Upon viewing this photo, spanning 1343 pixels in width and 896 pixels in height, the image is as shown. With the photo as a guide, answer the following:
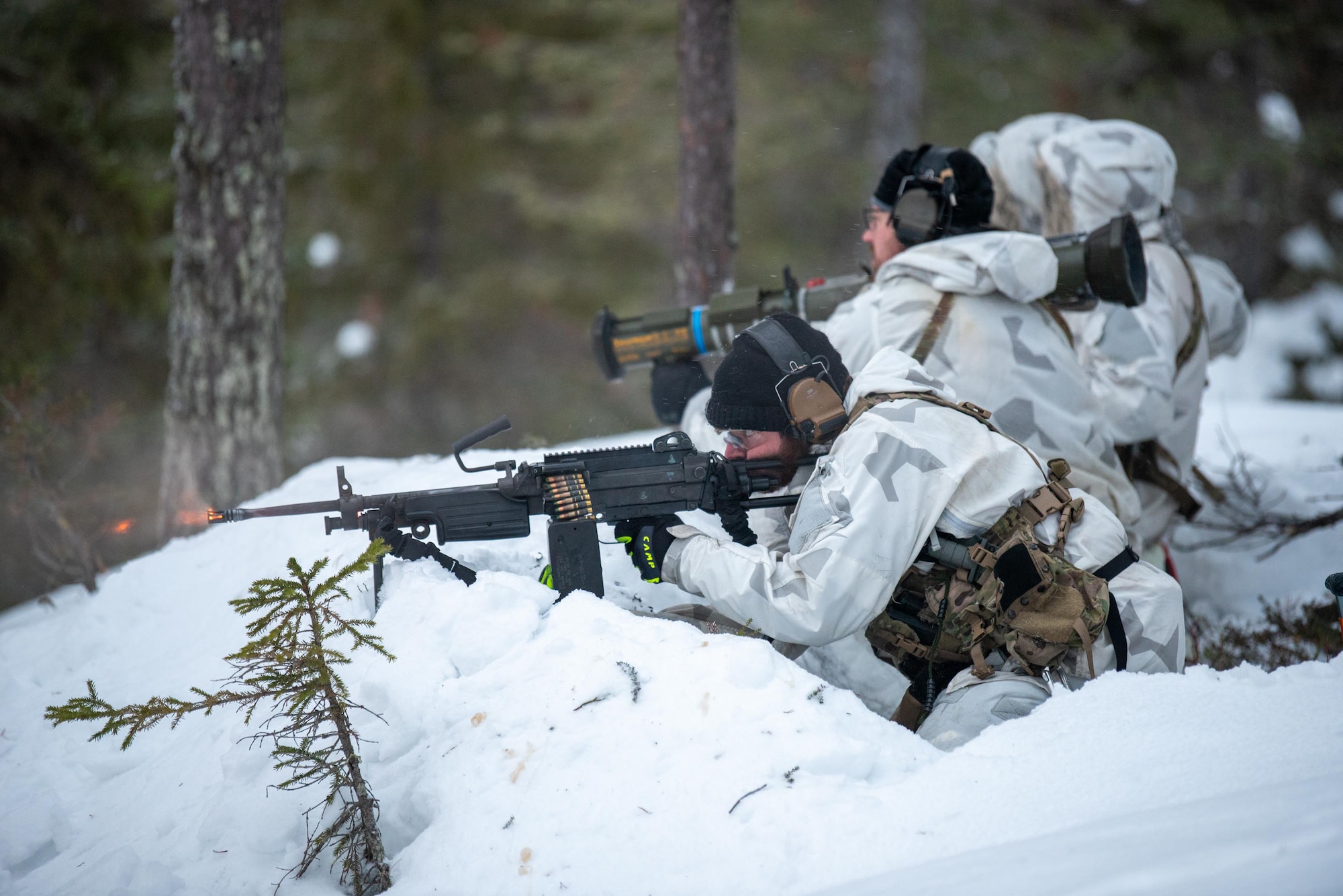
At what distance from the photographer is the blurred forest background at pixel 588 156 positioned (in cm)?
1217

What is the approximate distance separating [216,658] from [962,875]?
2.82 meters

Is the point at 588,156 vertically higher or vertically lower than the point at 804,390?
higher

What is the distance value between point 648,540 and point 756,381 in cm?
64

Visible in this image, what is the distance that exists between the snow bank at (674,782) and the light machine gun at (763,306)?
1.78 m

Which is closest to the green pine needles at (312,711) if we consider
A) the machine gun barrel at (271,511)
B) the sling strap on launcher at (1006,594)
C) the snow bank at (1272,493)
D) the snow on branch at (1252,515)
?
the machine gun barrel at (271,511)

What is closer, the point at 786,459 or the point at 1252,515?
the point at 786,459

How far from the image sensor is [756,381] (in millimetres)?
3094

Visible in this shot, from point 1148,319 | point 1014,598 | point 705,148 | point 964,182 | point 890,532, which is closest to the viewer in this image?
point 890,532

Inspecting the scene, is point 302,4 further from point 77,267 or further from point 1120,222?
point 1120,222

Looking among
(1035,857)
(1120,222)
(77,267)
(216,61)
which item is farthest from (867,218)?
(77,267)

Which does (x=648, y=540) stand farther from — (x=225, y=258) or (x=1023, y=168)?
(x=1023, y=168)

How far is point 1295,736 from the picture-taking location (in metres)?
2.38

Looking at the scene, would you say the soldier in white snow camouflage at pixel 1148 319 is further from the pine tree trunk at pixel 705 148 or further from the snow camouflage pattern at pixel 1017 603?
the pine tree trunk at pixel 705 148

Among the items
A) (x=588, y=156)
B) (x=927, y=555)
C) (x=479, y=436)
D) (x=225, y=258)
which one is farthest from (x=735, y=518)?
(x=588, y=156)
